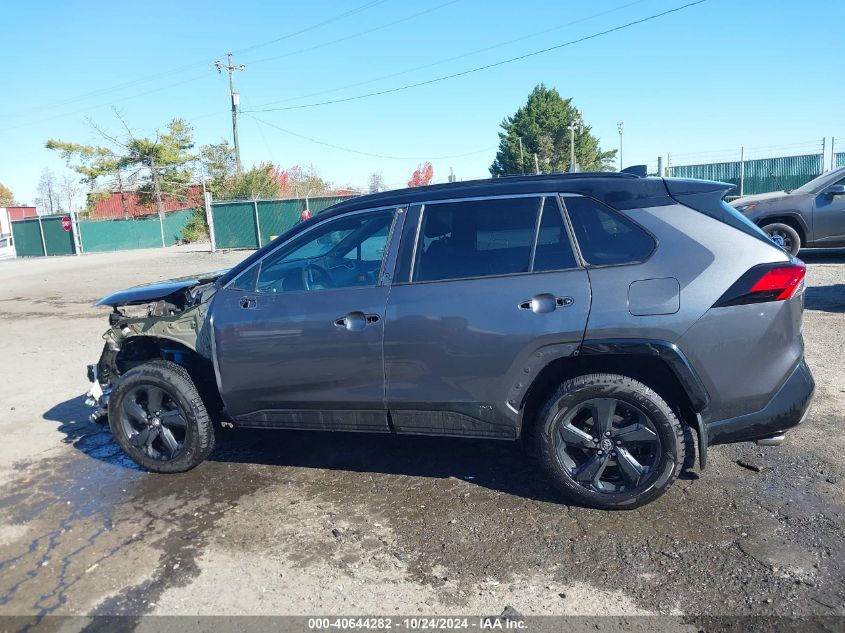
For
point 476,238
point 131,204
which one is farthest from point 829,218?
point 131,204

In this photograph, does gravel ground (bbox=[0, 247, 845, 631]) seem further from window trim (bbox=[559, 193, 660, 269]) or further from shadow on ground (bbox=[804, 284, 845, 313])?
shadow on ground (bbox=[804, 284, 845, 313])

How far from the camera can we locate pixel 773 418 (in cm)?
340

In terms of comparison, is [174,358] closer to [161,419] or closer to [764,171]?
[161,419]

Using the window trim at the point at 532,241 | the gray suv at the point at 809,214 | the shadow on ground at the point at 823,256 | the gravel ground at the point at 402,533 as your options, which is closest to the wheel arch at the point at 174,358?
the gravel ground at the point at 402,533

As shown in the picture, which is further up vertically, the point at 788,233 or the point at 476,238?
the point at 476,238

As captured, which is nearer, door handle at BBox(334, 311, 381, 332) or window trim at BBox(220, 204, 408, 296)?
door handle at BBox(334, 311, 381, 332)

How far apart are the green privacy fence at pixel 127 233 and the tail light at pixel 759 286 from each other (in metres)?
37.7

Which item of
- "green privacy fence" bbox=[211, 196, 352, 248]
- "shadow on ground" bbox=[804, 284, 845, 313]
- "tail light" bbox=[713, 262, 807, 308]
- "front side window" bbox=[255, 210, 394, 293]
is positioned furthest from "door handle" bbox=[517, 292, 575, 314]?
"green privacy fence" bbox=[211, 196, 352, 248]

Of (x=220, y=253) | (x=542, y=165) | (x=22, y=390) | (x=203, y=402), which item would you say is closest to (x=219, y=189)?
(x=220, y=253)

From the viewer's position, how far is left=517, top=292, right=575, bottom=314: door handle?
3457 millimetres

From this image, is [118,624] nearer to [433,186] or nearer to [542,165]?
[433,186]

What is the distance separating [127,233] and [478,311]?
127 feet

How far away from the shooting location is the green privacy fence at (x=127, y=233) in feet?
117

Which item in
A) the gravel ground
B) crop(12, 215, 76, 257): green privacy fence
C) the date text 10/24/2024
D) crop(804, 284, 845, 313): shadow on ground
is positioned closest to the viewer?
the date text 10/24/2024
